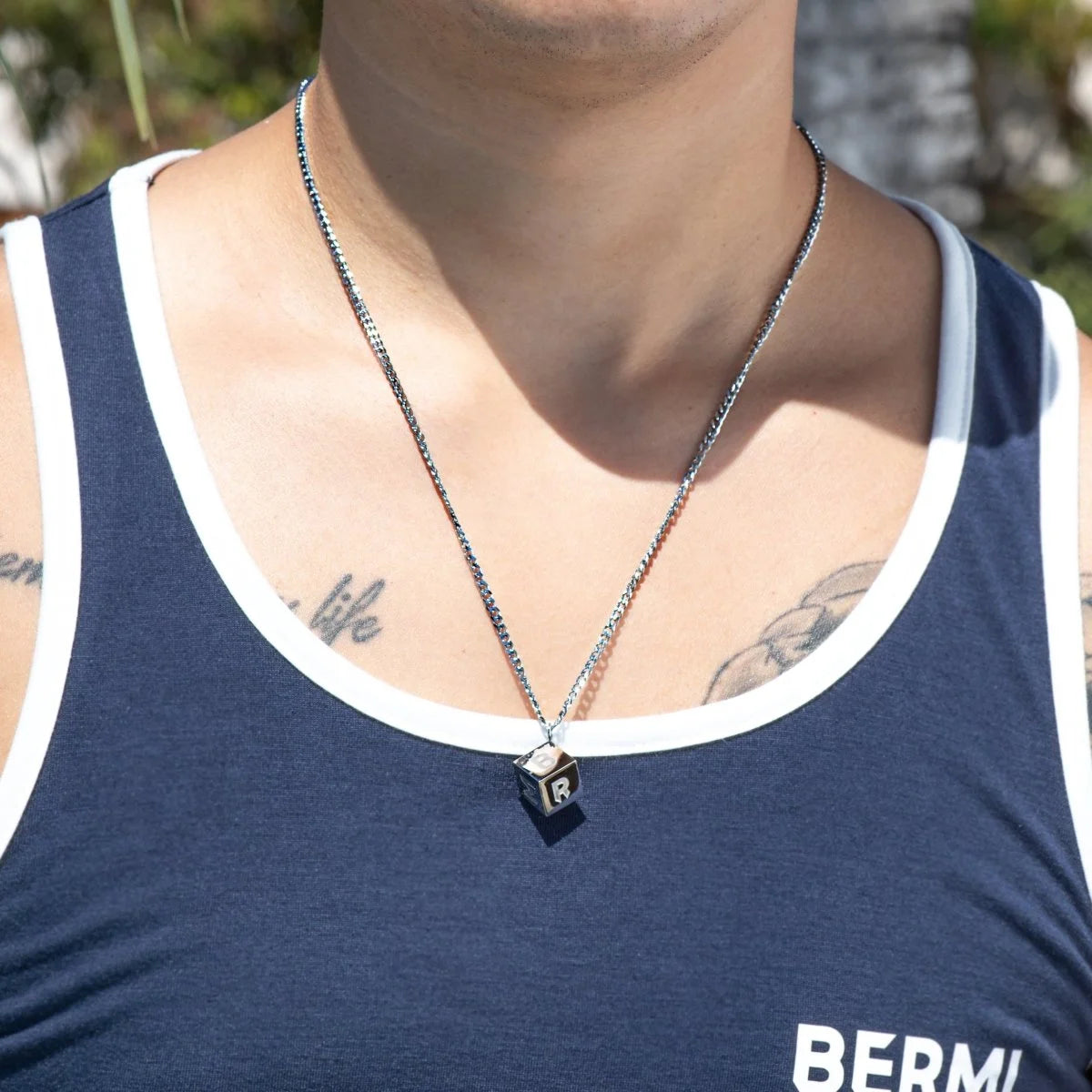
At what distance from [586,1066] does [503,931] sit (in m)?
0.14

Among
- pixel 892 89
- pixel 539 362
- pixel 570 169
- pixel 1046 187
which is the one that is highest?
pixel 892 89

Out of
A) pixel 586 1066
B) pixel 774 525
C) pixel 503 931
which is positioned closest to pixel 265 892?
pixel 503 931

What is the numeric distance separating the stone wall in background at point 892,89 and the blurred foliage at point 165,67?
5.57ft

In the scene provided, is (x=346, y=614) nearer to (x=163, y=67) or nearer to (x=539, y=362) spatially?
(x=539, y=362)

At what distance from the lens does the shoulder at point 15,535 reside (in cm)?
139

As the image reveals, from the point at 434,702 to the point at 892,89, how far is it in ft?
13.9

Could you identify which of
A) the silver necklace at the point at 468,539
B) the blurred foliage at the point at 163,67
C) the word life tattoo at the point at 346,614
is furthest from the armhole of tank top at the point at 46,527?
the blurred foliage at the point at 163,67

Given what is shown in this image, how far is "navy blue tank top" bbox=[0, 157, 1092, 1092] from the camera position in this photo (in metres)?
1.34

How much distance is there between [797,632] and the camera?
4.92ft

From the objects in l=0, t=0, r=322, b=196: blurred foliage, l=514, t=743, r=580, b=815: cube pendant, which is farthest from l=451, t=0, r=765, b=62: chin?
l=0, t=0, r=322, b=196: blurred foliage

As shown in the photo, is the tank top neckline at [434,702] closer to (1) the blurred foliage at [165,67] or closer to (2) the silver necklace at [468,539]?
(2) the silver necklace at [468,539]

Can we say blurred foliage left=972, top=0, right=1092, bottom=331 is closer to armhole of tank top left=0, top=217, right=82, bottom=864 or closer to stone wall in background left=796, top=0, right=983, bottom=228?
stone wall in background left=796, top=0, right=983, bottom=228

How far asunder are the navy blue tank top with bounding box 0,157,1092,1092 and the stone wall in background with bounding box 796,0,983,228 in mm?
3764

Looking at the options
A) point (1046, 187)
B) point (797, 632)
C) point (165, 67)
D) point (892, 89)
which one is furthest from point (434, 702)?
point (1046, 187)
